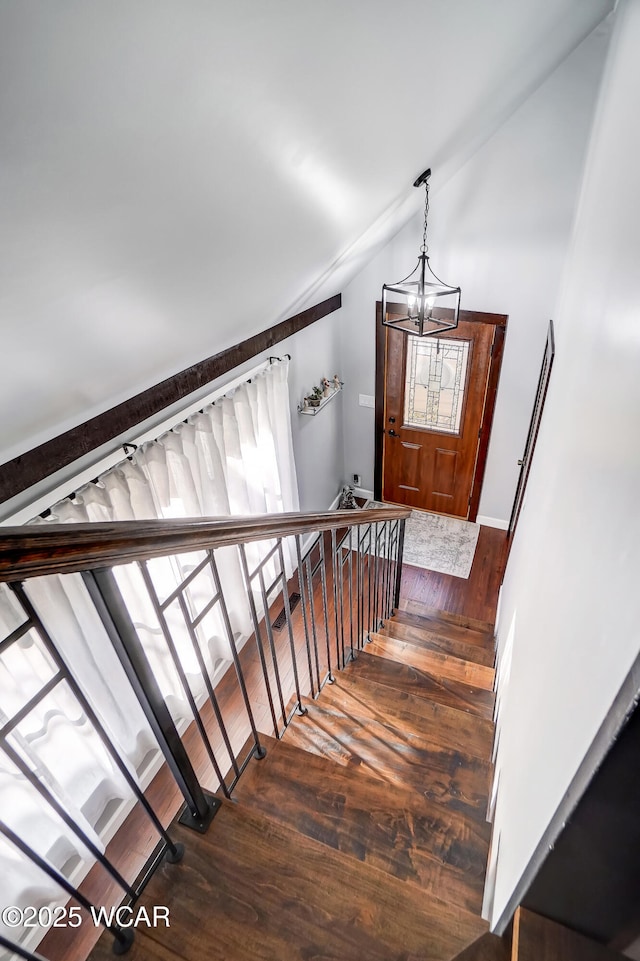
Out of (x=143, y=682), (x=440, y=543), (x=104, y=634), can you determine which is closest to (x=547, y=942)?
(x=143, y=682)

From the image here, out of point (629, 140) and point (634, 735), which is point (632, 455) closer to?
point (634, 735)

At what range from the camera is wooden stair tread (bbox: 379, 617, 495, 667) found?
2.92 metres

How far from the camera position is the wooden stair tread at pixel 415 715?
1.92m

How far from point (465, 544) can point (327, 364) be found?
207cm

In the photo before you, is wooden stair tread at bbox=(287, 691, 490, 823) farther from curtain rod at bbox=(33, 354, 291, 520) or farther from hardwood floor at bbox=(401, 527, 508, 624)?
hardwood floor at bbox=(401, 527, 508, 624)

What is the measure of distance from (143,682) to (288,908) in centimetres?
61

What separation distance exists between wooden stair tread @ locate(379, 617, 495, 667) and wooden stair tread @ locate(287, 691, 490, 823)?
1.03 m

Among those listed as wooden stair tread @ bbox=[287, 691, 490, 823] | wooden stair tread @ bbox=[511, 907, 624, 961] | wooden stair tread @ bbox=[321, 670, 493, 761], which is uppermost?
wooden stair tread @ bbox=[511, 907, 624, 961]

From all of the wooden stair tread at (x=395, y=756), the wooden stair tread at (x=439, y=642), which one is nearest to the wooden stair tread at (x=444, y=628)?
the wooden stair tread at (x=439, y=642)

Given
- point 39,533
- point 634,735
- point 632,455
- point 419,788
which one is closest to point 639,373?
point 632,455

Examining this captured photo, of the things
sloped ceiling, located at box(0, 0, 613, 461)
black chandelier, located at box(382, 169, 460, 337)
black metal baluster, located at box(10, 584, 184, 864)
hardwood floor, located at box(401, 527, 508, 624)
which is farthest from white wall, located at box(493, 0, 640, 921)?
hardwood floor, located at box(401, 527, 508, 624)

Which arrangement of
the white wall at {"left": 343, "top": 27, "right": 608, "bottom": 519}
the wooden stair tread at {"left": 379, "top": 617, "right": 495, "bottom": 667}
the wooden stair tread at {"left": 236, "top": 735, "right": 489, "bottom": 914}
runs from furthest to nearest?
1. the white wall at {"left": 343, "top": 27, "right": 608, "bottom": 519}
2. the wooden stair tread at {"left": 379, "top": 617, "right": 495, "bottom": 667}
3. the wooden stair tread at {"left": 236, "top": 735, "right": 489, "bottom": 914}

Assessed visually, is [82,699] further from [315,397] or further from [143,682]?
[315,397]

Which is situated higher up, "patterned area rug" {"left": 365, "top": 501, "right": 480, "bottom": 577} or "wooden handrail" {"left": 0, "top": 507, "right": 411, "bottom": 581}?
"wooden handrail" {"left": 0, "top": 507, "right": 411, "bottom": 581}
